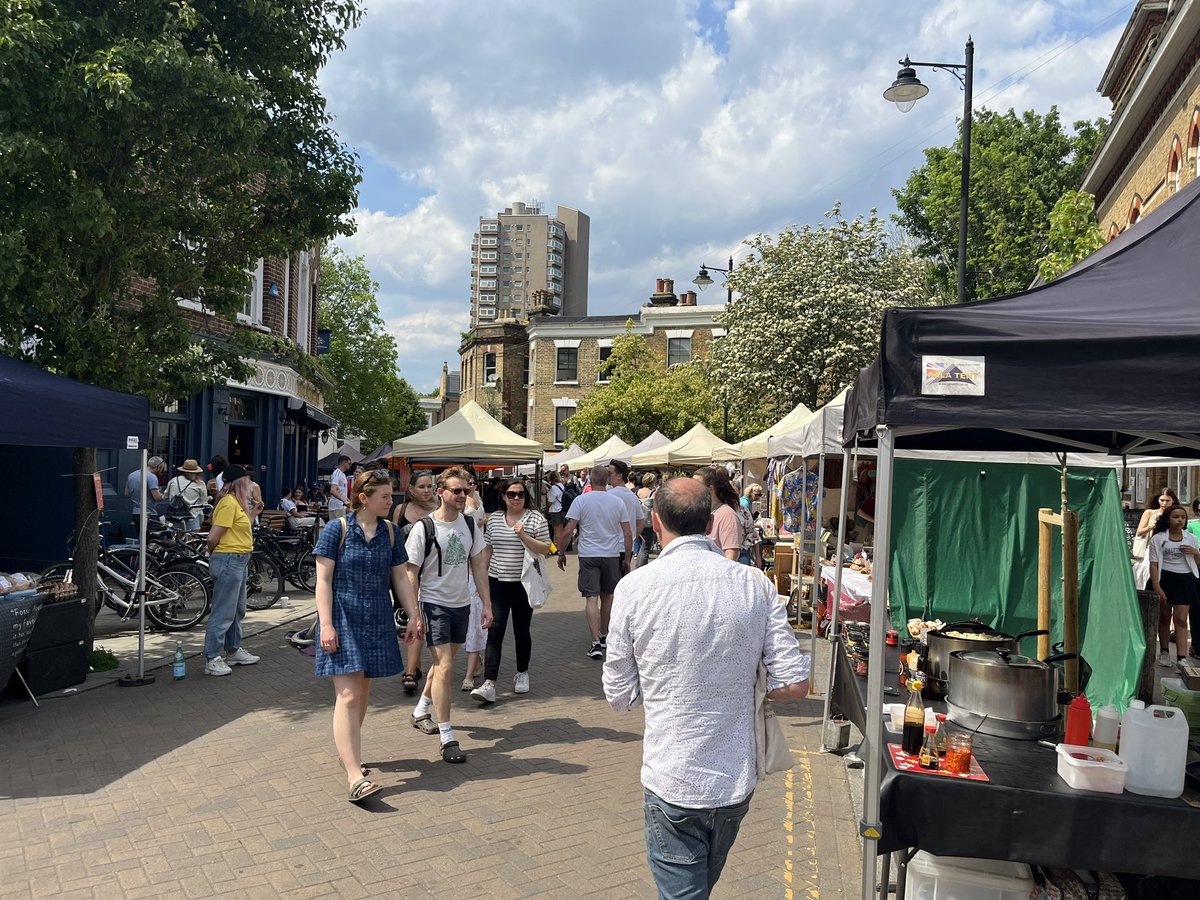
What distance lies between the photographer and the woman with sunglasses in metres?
7.21

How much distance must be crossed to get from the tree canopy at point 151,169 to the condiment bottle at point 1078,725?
7.58 m

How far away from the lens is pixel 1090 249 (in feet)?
40.4

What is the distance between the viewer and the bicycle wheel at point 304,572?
13156mm

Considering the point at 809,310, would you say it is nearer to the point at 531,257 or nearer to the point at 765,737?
the point at 765,737

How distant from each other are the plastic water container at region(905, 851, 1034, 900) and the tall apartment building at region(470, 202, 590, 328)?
408ft

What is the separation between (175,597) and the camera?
389 inches

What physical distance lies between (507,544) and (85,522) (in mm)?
3990

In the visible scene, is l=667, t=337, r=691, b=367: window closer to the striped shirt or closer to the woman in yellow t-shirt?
the woman in yellow t-shirt

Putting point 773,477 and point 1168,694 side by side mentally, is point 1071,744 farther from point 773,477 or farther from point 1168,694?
point 773,477

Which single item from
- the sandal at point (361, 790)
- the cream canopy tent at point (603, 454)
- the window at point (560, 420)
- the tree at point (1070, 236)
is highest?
the tree at point (1070, 236)

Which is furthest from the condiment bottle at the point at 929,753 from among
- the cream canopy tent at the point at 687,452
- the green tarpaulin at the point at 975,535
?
the cream canopy tent at the point at 687,452

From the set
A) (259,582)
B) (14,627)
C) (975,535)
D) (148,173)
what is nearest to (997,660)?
(975,535)

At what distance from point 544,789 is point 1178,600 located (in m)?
8.62

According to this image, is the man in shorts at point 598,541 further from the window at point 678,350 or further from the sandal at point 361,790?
the window at point 678,350
